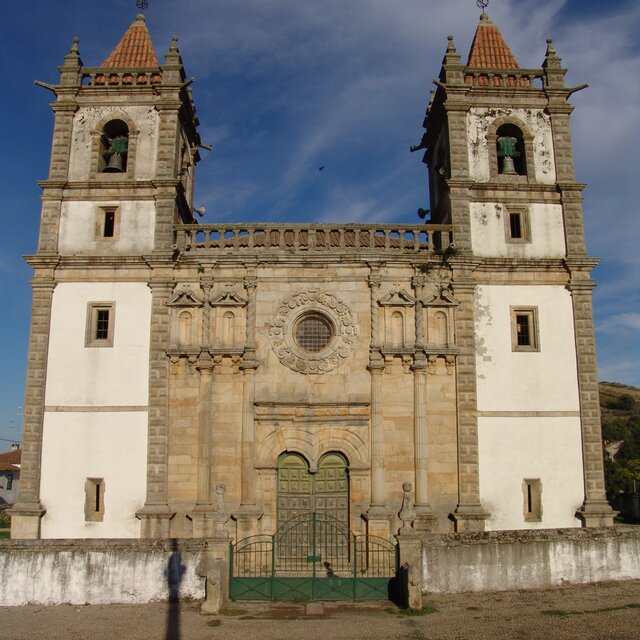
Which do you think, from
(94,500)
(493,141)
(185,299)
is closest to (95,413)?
(94,500)

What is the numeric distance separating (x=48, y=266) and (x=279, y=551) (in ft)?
33.6

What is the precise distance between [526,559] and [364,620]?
155 inches

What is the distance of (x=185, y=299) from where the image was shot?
19.0 m

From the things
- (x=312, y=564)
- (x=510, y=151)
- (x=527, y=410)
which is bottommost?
(x=312, y=564)

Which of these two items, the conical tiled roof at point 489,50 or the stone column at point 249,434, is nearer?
the stone column at point 249,434

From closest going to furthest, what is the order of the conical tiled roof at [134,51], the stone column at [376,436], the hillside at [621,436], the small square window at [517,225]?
the stone column at [376,436] < the small square window at [517,225] < the conical tiled roof at [134,51] < the hillside at [621,436]

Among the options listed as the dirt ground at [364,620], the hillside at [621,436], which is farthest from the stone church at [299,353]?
the hillside at [621,436]

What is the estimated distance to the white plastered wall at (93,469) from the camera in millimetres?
17797

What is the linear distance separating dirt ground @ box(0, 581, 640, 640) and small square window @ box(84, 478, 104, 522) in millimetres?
4601

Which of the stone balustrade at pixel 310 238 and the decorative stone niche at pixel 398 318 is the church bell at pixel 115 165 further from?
the decorative stone niche at pixel 398 318

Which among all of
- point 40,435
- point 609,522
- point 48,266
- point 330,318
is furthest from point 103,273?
point 609,522

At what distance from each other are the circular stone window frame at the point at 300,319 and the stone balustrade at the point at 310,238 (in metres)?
1.49

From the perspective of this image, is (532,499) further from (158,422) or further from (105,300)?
(105,300)

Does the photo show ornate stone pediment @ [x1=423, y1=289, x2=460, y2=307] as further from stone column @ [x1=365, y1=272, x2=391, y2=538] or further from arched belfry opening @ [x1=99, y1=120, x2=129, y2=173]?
arched belfry opening @ [x1=99, y1=120, x2=129, y2=173]
